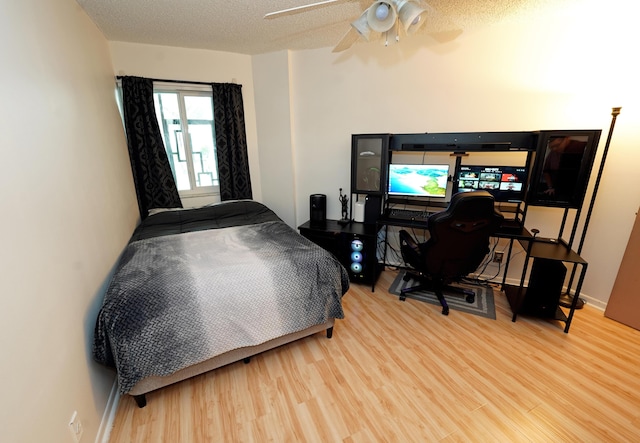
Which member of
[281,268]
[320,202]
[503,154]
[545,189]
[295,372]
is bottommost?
[295,372]

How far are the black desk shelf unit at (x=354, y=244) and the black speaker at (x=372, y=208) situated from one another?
0.07 meters

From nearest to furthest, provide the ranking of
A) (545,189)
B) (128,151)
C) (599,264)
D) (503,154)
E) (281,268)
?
(281,268), (545,189), (599,264), (503,154), (128,151)

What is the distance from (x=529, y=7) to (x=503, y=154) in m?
1.14

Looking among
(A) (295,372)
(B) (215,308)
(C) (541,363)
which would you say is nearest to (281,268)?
(B) (215,308)

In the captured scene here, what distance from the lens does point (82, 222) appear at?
157 cm

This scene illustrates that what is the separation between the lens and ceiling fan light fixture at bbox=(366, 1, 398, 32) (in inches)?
61.2

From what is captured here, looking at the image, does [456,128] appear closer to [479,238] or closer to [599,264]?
[479,238]

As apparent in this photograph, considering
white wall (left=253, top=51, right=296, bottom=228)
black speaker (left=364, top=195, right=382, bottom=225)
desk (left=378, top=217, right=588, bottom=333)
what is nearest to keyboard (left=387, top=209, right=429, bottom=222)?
black speaker (left=364, top=195, right=382, bottom=225)

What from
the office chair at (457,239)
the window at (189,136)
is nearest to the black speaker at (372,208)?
the office chair at (457,239)

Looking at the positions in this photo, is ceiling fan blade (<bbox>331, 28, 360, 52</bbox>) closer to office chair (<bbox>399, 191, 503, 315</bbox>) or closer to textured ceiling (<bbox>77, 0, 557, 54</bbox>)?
textured ceiling (<bbox>77, 0, 557, 54</bbox>)

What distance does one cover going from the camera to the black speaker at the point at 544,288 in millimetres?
2215

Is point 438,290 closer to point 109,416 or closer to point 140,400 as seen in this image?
point 140,400

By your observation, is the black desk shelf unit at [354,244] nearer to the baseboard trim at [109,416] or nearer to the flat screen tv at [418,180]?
the flat screen tv at [418,180]

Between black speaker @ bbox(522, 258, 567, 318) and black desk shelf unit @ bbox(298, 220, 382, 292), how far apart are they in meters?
1.32
